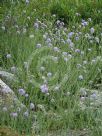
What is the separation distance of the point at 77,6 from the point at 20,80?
3.79 m

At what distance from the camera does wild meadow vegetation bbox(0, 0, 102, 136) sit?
4.87m

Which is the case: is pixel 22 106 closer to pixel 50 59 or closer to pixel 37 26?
pixel 50 59

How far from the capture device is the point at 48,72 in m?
6.16

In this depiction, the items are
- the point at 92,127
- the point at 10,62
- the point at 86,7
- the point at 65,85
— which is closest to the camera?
the point at 92,127

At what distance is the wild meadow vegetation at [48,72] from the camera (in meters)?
→ 4.87

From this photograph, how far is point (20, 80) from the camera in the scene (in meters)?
5.78

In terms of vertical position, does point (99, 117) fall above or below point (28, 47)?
below

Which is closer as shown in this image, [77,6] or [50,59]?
[50,59]

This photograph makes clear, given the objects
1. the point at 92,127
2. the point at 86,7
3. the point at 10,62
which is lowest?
the point at 92,127

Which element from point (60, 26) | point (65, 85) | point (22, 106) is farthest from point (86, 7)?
point (22, 106)

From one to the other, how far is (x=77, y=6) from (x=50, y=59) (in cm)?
309

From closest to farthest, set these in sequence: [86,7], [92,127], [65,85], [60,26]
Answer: [92,127] < [65,85] < [60,26] < [86,7]

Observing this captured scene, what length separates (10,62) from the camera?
20.6 ft

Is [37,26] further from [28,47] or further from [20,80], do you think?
[20,80]
